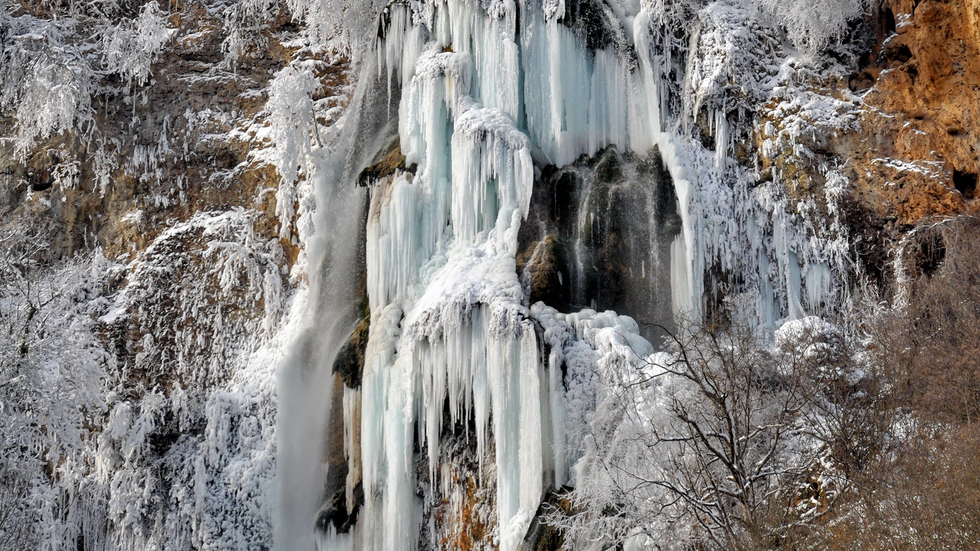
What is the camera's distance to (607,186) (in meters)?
17.1

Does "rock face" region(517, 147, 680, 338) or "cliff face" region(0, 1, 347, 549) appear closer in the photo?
"rock face" region(517, 147, 680, 338)

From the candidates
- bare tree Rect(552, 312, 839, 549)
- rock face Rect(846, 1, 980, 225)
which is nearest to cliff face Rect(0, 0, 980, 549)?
rock face Rect(846, 1, 980, 225)

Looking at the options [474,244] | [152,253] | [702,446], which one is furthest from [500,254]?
[152,253]

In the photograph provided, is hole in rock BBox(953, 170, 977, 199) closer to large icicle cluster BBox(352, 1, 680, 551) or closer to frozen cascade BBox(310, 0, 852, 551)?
frozen cascade BBox(310, 0, 852, 551)

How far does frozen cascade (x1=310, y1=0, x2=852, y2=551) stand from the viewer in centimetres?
1464

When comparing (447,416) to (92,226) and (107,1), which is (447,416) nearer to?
(92,226)

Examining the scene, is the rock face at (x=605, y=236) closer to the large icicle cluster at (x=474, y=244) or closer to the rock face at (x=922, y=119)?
the large icicle cluster at (x=474, y=244)

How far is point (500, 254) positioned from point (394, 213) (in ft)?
7.05

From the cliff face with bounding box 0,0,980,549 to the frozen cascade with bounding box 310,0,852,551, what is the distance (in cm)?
6

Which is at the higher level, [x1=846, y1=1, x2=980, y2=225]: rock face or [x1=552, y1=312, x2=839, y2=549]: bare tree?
[x1=846, y1=1, x2=980, y2=225]: rock face

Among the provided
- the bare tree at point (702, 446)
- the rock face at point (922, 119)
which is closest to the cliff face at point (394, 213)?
the rock face at point (922, 119)

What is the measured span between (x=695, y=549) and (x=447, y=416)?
5603mm

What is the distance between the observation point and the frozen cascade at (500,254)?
48.0 feet

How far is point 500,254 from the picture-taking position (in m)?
16.3
